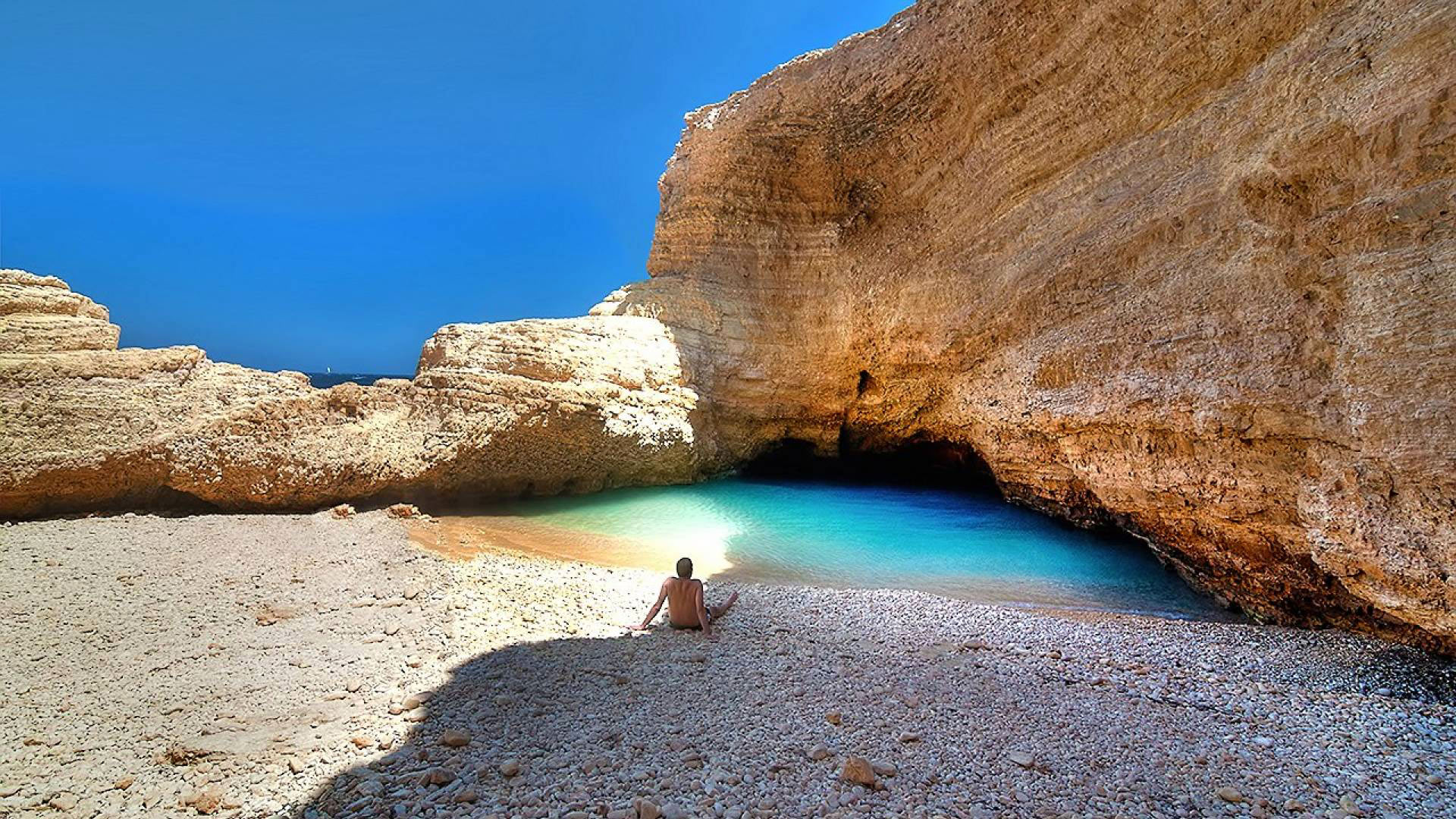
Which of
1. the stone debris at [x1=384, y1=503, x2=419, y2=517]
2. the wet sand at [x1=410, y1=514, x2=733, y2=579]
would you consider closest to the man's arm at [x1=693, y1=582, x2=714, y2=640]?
the wet sand at [x1=410, y1=514, x2=733, y2=579]

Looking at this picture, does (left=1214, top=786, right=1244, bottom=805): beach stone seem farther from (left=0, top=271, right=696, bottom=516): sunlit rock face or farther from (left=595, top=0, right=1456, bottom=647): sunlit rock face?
(left=0, top=271, right=696, bottom=516): sunlit rock face

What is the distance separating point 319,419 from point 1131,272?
11.1m

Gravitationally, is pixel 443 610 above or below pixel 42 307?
below

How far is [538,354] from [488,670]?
7048 mm

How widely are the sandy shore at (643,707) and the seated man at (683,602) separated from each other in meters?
0.13

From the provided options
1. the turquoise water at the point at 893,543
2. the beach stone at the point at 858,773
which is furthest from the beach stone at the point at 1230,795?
the turquoise water at the point at 893,543

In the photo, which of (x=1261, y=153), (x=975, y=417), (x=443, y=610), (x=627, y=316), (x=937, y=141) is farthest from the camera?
(x=627, y=316)

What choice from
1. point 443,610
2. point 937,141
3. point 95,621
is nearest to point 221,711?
point 443,610

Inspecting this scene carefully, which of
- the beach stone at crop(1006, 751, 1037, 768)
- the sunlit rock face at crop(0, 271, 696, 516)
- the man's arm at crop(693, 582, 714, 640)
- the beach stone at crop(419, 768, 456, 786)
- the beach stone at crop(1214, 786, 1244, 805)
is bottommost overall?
the beach stone at crop(1214, 786, 1244, 805)

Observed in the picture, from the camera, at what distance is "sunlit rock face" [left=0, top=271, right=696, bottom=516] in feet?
24.3

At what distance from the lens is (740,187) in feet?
44.3

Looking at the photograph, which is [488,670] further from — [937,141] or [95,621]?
[937,141]

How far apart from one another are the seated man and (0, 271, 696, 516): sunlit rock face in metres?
5.79

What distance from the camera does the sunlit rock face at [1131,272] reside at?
4.59m
